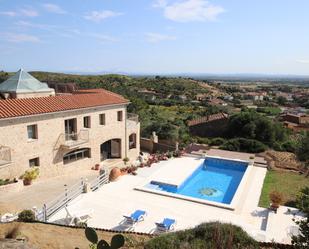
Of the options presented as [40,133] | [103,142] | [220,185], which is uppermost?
[40,133]

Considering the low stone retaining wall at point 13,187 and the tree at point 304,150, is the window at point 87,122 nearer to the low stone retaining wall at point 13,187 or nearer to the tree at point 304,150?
the low stone retaining wall at point 13,187

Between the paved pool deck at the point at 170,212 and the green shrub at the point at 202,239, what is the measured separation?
3621 mm

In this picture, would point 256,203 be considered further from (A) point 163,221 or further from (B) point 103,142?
(B) point 103,142

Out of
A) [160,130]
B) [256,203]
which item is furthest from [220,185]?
[160,130]

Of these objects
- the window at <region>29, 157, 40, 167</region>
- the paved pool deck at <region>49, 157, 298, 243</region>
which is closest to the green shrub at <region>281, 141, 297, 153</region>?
the paved pool deck at <region>49, 157, 298, 243</region>

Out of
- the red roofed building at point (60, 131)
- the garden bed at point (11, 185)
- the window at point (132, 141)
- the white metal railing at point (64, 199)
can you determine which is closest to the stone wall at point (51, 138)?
the red roofed building at point (60, 131)

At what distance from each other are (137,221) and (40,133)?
387 inches

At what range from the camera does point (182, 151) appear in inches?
1182

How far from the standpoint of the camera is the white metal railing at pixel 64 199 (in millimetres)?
14836

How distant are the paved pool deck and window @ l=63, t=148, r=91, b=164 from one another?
4.97m

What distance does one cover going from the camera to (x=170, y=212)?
1661 cm

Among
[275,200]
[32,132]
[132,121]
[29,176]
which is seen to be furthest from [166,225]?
[132,121]

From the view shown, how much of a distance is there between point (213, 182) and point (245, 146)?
969 centimetres

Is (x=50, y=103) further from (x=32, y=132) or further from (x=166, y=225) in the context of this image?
(x=166, y=225)
